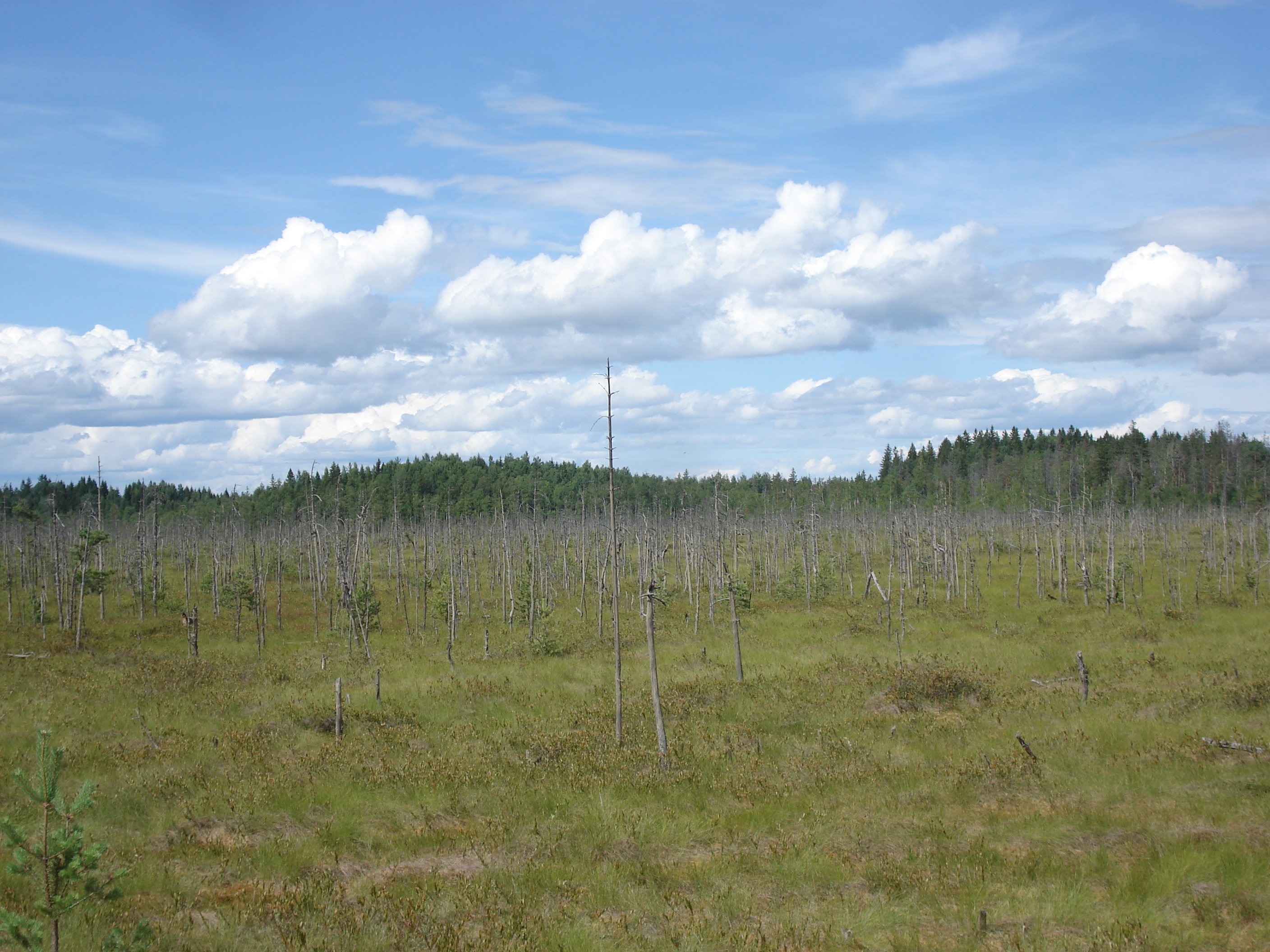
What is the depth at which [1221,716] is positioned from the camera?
1848 cm

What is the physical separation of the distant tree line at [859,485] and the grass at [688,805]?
51385 mm

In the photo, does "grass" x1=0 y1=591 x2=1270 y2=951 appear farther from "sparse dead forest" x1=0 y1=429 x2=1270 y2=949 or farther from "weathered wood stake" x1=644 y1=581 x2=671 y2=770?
"weathered wood stake" x1=644 y1=581 x2=671 y2=770

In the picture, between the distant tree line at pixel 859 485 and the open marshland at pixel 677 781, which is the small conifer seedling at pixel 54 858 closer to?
the open marshland at pixel 677 781

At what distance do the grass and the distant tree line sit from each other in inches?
2023

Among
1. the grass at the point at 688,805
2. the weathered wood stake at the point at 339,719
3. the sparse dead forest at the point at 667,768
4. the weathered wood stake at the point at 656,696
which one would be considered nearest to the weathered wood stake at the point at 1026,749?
the sparse dead forest at the point at 667,768

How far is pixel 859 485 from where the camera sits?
404 feet

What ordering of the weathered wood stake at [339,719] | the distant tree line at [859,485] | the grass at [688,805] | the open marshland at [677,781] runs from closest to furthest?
the grass at [688,805], the open marshland at [677,781], the weathered wood stake at [339,719], the distant tree line at [859,485]

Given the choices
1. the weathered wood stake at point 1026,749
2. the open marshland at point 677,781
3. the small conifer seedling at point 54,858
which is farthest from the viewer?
the weathered wood stake at point 1026,749

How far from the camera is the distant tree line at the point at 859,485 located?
296 ft

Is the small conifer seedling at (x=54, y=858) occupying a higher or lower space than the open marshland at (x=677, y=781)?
higher

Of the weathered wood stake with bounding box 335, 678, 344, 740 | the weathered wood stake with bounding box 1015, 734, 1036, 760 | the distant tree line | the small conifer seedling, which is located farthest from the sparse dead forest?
the distant tree line

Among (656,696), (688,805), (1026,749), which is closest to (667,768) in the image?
(656,696)

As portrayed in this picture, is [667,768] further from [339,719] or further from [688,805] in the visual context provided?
[339,719]

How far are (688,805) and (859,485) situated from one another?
114054 millimetres
